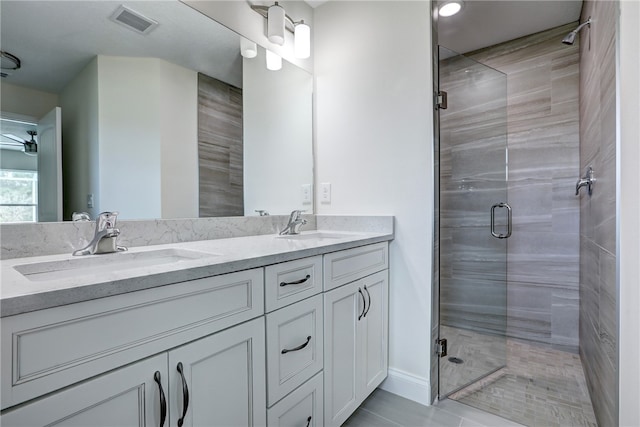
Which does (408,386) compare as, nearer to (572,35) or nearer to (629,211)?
(629,211)

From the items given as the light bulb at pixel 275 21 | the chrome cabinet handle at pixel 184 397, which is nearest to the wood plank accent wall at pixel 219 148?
the light bulb at pixel 275 21

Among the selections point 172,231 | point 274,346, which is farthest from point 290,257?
point 172,231

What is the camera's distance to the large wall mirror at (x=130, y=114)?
1001 mm

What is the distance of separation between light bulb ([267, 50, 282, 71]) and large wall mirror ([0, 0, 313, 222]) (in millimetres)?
46

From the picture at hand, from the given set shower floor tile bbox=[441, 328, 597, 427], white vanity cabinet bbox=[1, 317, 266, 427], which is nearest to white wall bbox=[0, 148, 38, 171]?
white vanity cabinet bbox=[1, 317, 266, 427]

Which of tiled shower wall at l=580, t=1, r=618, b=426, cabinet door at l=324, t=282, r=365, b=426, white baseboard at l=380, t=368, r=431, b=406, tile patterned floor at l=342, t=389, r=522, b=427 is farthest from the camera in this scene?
white baseboard at l=380, t=368, r=431, b=406

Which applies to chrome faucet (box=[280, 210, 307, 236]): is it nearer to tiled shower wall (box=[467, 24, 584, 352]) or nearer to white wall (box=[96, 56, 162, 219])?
white wall (box=[96, 56, 162, 219])

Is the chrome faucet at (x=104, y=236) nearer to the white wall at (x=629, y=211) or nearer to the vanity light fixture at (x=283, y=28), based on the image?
the vanity light fixture at (x=283, y=28)

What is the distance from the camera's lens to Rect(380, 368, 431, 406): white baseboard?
5.48 feet

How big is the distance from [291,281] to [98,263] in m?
0.64

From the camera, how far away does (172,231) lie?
4.51ft

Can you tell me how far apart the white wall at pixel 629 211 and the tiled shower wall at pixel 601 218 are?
9cm

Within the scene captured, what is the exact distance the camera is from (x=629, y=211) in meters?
0.97

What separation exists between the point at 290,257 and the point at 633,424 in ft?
3.83
